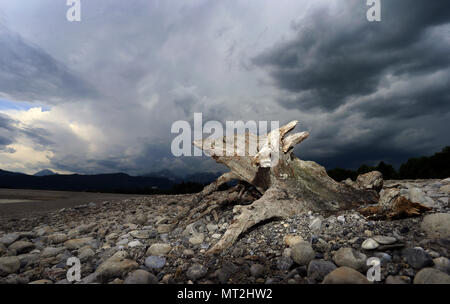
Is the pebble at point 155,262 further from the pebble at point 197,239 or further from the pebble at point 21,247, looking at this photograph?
the pebble at point 21,247

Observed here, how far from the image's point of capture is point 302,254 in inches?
109

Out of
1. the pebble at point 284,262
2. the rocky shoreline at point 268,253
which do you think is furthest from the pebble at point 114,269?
the pebble at point 284,262

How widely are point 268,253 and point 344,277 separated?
1.14 metres

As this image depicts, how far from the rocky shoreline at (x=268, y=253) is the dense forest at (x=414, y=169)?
13.5 m

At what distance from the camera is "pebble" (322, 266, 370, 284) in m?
2.18

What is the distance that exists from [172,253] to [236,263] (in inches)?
50.2

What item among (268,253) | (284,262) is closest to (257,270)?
(284,262)

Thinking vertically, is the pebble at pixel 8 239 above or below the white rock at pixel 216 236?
below

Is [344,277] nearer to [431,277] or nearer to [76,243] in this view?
[431,277]

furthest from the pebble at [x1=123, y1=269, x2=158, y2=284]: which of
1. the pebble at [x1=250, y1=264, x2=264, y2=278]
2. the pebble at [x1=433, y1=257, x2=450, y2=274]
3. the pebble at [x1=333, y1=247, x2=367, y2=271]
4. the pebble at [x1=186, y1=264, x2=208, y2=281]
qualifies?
the pebble at [x1=433, y1=257, x2=450, y2=274]

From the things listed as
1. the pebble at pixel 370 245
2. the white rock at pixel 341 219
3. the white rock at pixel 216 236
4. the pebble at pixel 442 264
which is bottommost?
the white rock at pixel 216 236

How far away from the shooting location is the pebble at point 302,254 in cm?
273

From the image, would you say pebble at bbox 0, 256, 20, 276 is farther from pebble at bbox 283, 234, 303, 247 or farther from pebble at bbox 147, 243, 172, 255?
pebble at bbox 283, 234, 303, 247
